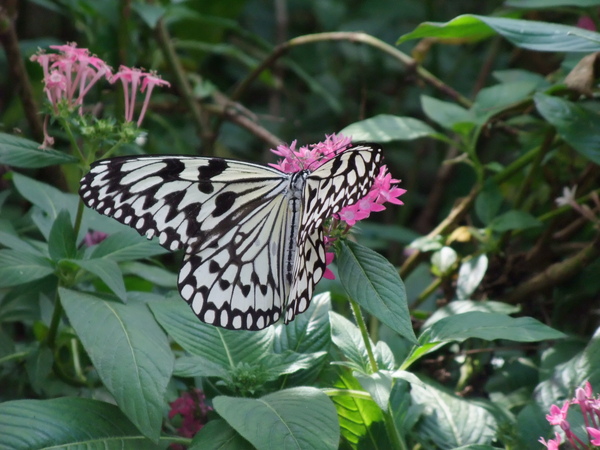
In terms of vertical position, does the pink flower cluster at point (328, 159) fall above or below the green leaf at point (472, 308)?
above

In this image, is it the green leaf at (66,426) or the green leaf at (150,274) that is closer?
the green leaf at (66,426)

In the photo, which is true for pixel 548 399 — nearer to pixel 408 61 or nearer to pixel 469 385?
pixel 469 385

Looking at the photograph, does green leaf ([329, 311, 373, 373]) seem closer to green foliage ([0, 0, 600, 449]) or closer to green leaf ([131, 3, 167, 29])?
green foliage ([0, 0, 600, 449])

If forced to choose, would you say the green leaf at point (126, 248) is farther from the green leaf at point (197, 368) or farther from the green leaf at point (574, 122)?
the green leaf at point (574, 122)

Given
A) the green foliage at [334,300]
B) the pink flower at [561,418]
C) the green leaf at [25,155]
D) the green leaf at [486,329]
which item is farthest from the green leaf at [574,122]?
the green leaf at [25,155]

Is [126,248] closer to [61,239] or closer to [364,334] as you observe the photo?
[61,239]

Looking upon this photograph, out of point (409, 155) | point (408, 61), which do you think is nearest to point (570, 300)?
point (408, 61)

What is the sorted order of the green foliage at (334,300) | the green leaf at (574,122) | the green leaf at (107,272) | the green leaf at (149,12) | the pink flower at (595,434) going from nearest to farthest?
the pink flower at (595,434)
the green foliage at (334,300)
the green leaf at (107,272)
the green leaf at (574,122)
the green leaf at (149,12)

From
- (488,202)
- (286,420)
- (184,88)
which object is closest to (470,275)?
(488,202)
